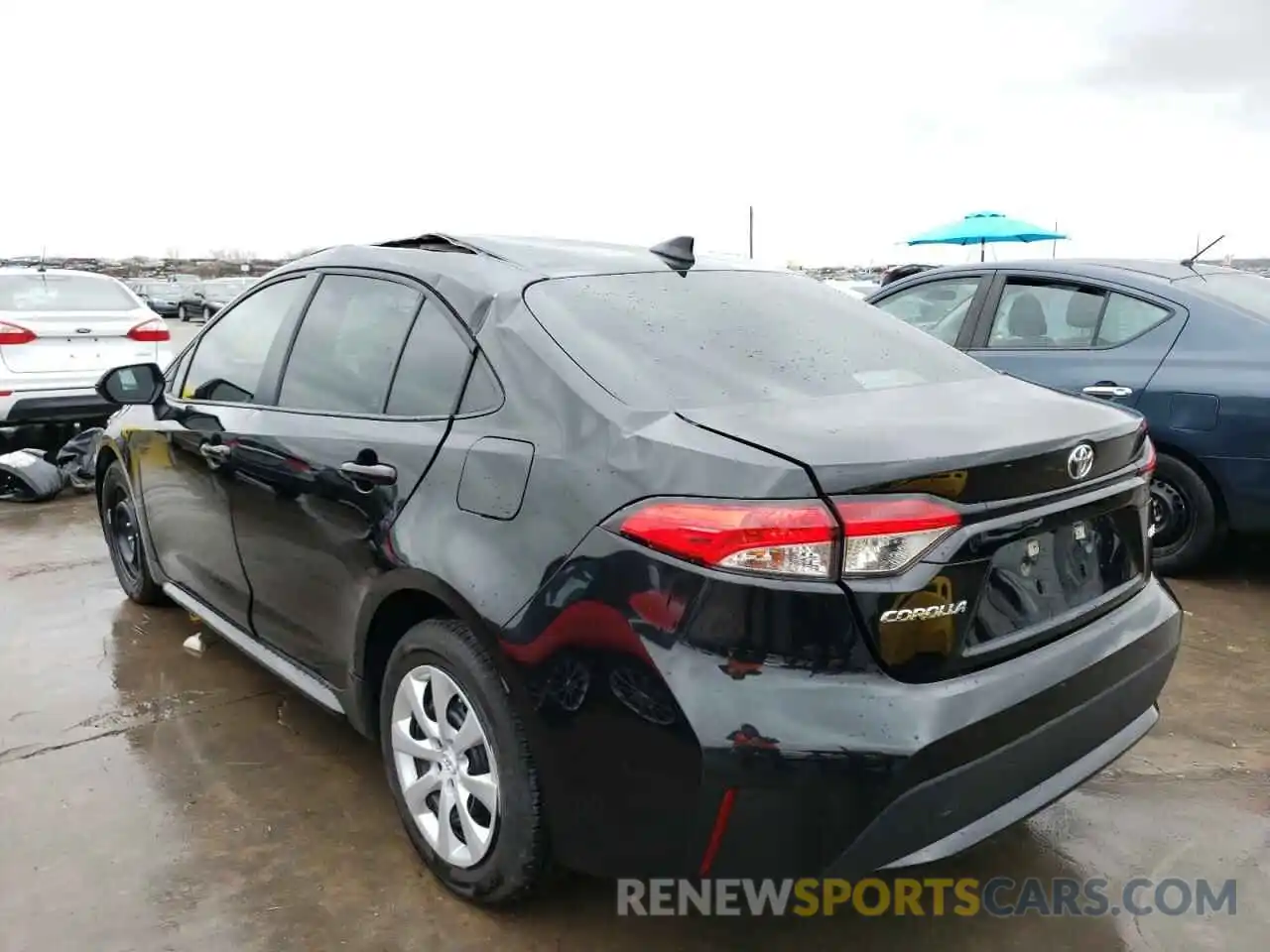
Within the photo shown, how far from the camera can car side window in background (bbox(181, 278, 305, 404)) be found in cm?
334

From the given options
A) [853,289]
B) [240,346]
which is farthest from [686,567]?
[853,289]

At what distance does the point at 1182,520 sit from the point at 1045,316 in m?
1.21

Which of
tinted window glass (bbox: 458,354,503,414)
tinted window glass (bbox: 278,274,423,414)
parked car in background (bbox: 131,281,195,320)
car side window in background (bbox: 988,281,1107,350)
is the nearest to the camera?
tinted window glass (bbox: 458,354,503,414)

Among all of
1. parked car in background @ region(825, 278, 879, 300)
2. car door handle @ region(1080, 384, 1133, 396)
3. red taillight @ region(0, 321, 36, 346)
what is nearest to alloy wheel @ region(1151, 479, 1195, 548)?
car door handle @ region(1080, 384, 1133, 396)

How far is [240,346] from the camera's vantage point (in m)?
3.57

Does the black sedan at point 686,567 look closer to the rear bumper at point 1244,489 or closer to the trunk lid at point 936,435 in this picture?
the trunk lid at point 936,435

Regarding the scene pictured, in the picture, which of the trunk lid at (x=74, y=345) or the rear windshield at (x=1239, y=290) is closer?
the rear windshield at (x=1239, y=290)

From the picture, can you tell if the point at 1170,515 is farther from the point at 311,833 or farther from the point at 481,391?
the point at 311,833

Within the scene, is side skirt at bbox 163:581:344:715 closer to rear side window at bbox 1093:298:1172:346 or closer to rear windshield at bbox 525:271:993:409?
rear windshield at bbox 525:271:993:409

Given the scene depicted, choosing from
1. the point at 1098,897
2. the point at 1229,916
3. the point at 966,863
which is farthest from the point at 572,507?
the point at 1229,916

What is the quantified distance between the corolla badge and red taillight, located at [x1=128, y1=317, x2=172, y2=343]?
7819mm

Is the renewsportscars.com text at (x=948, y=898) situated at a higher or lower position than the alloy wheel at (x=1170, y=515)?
lower

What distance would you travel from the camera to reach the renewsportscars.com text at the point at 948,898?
2396 mm

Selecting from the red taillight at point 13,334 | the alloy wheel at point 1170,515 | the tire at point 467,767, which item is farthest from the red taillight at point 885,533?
the red taillight at point 13,334
